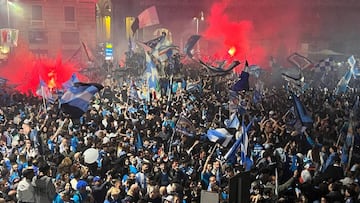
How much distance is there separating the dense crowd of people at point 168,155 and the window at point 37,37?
25.7 meters

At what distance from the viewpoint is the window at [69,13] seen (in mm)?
38622

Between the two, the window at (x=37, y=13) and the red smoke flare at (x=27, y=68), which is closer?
the red smoke flare at (x=27, y=68)

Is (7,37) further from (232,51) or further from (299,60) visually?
(299,60)

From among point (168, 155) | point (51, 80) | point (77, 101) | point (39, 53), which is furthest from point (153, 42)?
point (39, 53)

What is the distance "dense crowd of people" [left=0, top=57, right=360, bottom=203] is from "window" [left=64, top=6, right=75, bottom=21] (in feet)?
88.5

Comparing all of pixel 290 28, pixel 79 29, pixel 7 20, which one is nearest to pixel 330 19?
pixel 290 28

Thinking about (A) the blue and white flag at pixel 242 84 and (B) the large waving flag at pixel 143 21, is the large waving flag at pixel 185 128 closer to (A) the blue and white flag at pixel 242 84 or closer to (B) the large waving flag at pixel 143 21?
(A) the blue and white flag at pixel 242 84

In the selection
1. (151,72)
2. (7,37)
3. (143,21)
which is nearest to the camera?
(151,72)

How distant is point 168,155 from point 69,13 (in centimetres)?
3257

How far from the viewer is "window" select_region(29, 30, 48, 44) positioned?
122 feet

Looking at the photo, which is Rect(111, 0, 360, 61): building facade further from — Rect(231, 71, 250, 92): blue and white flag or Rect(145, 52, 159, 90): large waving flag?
Rect(231, 71, 250, 92): blue and white flag

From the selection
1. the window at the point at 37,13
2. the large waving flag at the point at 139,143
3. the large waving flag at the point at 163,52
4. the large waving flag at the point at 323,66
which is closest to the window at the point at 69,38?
the window at the point at 37,13

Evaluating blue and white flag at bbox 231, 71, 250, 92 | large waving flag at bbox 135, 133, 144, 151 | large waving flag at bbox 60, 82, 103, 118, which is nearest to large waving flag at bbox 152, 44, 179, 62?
blue and white flag at bbox 231, 71, 250, 92

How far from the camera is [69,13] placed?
38750mm
